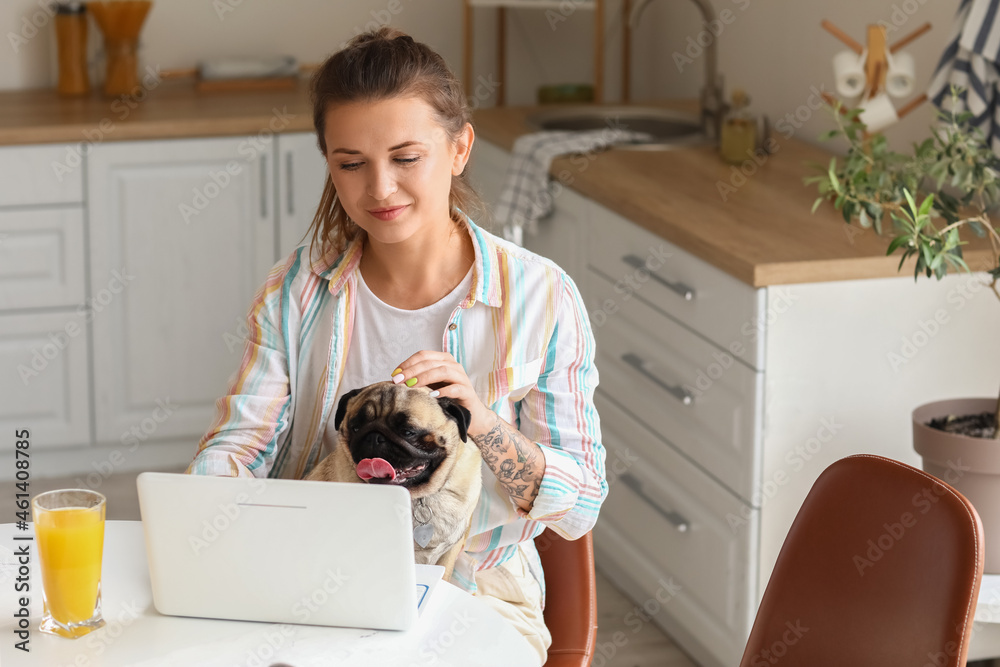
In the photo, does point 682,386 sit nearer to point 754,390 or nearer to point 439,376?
point 754,390

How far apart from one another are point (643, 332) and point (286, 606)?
1374 millimetres

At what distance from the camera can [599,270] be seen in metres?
2.54

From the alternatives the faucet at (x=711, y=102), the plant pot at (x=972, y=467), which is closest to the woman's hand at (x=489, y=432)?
the plant pot at (x=972, y=467)

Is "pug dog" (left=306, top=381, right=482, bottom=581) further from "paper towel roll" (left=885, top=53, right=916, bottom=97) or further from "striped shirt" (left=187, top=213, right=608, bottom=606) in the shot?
"paper towel roll" (left=885, top=53, right=916, bottom=97)

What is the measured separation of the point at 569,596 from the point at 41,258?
193 centimetres

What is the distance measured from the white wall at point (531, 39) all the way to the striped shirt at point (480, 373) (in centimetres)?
162

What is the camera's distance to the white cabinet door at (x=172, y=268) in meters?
3.02

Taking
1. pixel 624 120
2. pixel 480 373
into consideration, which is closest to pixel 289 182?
pixel 624 120

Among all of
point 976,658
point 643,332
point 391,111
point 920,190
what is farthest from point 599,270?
point 391,111

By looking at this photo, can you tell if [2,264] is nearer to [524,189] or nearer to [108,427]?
[108,427]

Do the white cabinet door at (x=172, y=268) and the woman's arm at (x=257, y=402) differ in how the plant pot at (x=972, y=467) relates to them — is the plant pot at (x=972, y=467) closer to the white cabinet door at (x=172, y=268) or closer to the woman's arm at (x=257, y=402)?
the woman's arm at (x=257, y=402)

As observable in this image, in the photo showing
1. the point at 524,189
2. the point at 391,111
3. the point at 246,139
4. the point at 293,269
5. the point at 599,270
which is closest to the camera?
the point at 391,111

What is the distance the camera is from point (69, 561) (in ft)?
3.60

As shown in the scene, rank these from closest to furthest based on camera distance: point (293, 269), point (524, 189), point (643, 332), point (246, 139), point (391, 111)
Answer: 1. point (391, 111)
2. point (293, 269)
3. point (643, 332)
4. point (524, 189)
5. point (246, 139)
